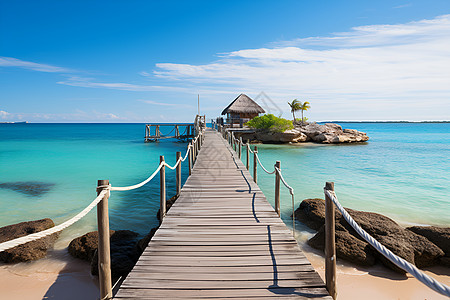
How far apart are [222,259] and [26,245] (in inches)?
212

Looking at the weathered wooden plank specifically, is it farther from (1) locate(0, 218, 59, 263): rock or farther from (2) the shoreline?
(1) locate(0, 218, 59, 263): rock

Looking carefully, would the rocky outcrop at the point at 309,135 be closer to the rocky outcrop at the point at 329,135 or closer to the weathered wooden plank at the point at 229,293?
the rocky outcrop at the point at 329,135

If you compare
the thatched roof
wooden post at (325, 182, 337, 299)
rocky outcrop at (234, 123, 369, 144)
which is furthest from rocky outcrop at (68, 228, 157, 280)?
the thatched roof

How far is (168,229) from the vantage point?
14.7 feet

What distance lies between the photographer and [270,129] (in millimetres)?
33688

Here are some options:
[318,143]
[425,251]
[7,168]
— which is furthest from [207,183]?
[318,143]

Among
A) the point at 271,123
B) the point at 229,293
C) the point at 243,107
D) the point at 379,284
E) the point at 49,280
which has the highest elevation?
the point at 243,107

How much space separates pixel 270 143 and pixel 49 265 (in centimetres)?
3068

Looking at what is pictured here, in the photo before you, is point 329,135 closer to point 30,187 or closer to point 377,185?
point 377,185

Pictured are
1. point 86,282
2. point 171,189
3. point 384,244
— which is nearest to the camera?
point 86,282

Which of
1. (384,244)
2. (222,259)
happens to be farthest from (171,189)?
(222,259)

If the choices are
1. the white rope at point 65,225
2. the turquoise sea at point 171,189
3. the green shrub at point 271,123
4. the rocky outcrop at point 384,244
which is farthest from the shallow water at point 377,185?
the green shrub at point 271,123

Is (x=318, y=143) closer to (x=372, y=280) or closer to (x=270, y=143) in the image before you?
(x=270, y=143)

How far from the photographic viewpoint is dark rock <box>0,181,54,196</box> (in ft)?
40.8
